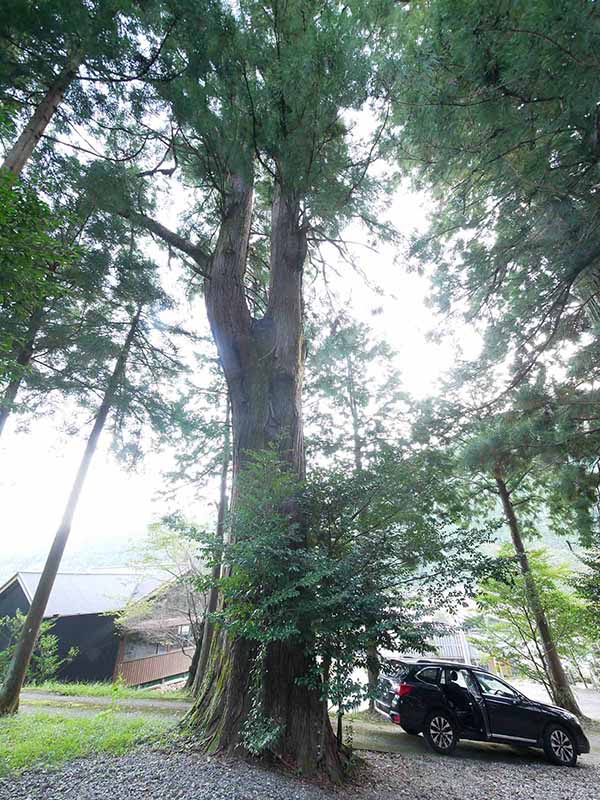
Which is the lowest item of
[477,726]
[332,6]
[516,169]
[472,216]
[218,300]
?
[477,726]

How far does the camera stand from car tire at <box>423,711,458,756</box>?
4.52m

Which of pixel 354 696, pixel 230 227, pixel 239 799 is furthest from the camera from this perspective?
pixel 230 227

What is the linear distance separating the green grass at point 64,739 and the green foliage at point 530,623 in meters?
6.30

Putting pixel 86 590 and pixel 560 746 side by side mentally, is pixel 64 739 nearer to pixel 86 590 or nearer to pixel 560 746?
pixel 560 746

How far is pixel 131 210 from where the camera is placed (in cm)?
484

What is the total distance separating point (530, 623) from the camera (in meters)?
7.09

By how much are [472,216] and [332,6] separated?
3367 millimetres

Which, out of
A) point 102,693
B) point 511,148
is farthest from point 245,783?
point 102,693

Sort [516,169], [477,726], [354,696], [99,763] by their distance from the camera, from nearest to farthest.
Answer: [354,696], [99,763], [516,169], [477,726]

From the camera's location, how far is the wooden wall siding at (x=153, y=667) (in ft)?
41.6

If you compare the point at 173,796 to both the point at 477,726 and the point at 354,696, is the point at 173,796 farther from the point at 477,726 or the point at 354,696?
the point at 477,726

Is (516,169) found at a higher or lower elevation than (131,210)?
lower

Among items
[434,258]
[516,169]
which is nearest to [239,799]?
[516,169]

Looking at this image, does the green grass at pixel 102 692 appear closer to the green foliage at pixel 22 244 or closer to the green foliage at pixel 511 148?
the green foliage at pixel 22 244
